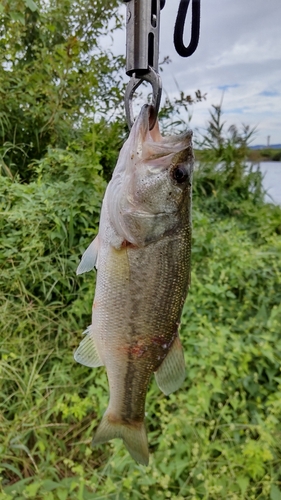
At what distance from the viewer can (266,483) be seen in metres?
1.87

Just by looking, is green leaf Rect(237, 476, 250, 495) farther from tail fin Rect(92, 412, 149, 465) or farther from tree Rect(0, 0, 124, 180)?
tree Rect(0, 0, 124, 180)

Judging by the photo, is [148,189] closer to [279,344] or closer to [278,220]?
[279,344]

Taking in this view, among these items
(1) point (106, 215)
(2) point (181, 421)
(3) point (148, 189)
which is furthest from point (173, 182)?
(2) point (181, 421)

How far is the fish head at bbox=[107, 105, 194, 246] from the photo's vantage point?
3.18 feet

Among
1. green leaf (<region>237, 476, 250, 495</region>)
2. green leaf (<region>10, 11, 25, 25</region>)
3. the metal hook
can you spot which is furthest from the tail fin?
green leaf (<region>10, 11, 25, 25</region>)

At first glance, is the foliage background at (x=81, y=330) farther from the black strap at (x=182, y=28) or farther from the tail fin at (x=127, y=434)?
the black strap at (x=182, y=28)

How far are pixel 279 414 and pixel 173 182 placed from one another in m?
1.78

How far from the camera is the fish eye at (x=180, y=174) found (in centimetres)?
98

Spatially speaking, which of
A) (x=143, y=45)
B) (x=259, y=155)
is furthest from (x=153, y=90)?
(x=259, y=155)

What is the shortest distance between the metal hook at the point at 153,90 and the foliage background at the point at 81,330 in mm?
1586

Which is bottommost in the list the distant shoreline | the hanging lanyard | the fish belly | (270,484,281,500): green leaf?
(270,484,281,500): green leaf

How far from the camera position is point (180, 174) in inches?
38.7

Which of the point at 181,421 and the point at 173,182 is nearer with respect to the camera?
the point at 173,182

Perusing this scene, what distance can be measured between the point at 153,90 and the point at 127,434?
2.77 feet
